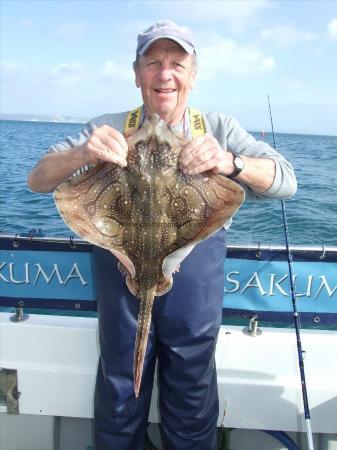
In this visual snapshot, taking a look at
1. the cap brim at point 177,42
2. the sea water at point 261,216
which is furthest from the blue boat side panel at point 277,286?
the sea water at point 261,216

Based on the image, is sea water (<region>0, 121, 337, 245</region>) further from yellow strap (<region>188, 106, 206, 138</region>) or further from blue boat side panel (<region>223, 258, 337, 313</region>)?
yellow strap (<region>188, 106, 206, 138</region>)

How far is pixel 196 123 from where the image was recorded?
3.04 metres

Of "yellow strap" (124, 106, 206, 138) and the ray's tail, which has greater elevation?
"yellow strap" (124, 106, 206, 138)

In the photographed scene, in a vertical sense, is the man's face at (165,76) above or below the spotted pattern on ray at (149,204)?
above

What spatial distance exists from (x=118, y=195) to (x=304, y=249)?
194 centimetres

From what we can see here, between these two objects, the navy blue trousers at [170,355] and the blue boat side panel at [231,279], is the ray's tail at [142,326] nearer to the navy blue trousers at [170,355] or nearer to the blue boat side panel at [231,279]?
the navy blue trousers at [170,355]

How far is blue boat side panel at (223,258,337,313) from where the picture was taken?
376 centimetres

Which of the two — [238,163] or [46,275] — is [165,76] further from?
A: [46,275]

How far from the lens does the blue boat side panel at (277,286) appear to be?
3756mm

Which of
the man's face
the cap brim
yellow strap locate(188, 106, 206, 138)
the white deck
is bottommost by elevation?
the white deck

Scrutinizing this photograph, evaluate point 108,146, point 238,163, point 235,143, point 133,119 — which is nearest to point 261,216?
point 235,143

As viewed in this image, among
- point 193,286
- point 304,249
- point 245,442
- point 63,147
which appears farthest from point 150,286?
point 245,442

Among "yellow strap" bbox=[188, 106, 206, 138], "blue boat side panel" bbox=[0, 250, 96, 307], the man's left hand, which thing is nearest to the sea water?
"blue boat side panel" bbox=[0, 250, 96, 307]

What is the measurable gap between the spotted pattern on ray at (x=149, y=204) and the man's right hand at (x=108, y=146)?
7cm
